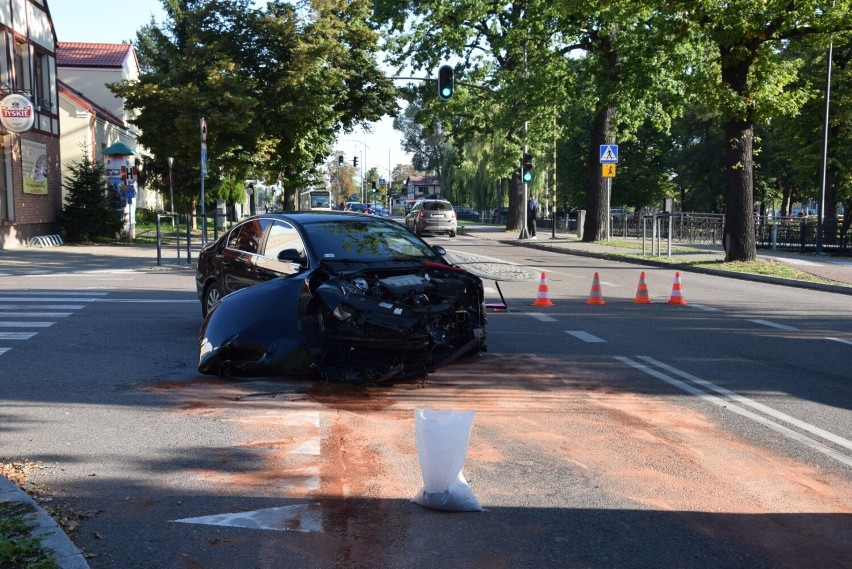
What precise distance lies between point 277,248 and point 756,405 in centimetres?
513

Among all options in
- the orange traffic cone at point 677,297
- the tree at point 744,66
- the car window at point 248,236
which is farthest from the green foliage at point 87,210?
the orange traffic cone at point 677,297

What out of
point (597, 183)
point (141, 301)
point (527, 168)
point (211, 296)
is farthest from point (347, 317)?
point (527, 168)

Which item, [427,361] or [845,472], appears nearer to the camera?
[845,472]

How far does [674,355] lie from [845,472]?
436 cm

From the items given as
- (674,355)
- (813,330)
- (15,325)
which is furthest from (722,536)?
(15,325)

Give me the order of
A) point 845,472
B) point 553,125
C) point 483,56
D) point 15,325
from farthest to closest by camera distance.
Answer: point 483,56
point 553,125
point 15,325
point 845,472

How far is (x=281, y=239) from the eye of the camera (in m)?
9.63

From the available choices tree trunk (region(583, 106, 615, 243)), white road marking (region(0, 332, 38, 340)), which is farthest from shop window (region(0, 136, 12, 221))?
tree trunk (region(583, 106, 615, 243))

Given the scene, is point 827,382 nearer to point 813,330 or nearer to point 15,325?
point 813,330

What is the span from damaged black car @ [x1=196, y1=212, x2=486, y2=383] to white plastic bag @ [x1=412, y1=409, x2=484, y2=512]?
2.89 meters

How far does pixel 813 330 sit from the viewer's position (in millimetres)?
12086

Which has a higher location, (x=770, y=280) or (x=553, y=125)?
(x=553, y=125)

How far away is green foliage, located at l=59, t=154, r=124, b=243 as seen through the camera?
3262 centimetres

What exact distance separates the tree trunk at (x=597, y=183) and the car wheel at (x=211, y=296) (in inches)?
941
